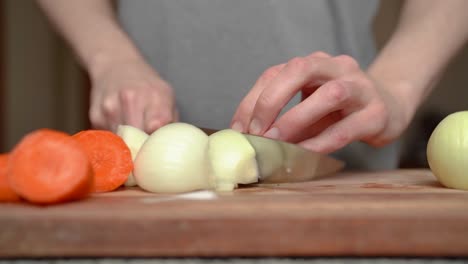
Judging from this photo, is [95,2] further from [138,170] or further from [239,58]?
[138,170]

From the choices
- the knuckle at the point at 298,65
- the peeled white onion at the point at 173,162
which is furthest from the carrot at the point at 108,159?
the knuckle at the point at 298,65

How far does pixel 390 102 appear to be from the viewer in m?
0.99

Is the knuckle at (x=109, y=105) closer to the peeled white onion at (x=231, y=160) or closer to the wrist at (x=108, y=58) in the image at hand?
the wrist at (x=108, y=58)

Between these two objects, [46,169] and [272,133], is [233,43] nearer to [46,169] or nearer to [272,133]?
[272,133]

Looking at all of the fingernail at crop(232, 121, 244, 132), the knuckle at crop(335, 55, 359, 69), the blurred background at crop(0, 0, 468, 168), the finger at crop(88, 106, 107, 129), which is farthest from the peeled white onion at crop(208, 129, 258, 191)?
the blurred background at crop(0, 0, 468, 168)

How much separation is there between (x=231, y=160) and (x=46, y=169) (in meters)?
0.23

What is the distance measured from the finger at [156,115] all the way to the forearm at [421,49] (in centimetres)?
37

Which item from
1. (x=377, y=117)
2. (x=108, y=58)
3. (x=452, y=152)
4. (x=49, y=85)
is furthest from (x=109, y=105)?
(x=49, y=85)

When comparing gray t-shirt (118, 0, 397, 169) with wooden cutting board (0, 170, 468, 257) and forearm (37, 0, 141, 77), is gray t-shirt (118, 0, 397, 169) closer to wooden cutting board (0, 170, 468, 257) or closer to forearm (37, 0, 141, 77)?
forearm (37, 0, 141, 77)

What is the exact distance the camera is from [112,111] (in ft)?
3.33

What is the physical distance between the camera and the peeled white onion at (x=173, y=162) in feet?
2.44

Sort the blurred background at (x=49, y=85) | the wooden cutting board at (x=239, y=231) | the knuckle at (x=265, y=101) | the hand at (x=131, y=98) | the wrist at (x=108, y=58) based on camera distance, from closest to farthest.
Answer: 1. the wooden cutting board at (x=239, y=231)
2. the knuckle at (x=265, y=101)
3. the hand at (x=131, y=98)
4. the wrist at (x=108, y=58)
5. the blurred background at (x=49, y=85)

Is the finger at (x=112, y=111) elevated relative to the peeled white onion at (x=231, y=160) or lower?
A: elevated

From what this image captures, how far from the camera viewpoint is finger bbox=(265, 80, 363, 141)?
0.85 m
